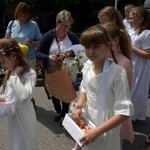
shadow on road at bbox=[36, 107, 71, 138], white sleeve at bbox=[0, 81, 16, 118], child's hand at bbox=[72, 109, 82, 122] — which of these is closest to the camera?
child's hand at bbox=[72, 109, 82, 122]

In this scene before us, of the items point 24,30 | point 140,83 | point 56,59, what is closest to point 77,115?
point 56,59

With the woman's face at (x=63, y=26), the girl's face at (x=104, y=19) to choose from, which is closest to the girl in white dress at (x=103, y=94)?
the girl's face at (x=104, y=19)

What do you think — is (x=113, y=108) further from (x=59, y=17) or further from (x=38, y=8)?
(x=38, y=8)

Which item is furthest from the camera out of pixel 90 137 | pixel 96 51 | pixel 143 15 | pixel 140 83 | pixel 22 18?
pixel 22 18

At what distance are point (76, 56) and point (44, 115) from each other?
4.48 feet

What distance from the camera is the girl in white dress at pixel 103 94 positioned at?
5.90 feet

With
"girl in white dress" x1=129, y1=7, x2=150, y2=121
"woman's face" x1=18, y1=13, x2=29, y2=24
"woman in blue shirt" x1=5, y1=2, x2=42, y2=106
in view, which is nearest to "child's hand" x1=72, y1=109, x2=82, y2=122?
"girl in white dress" x1=129, y1=7, x2=150, y2=121

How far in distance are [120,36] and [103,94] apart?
0.84 meters

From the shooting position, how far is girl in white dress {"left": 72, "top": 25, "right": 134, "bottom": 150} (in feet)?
5.90

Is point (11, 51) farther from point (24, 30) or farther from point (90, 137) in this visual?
point (24, 30)

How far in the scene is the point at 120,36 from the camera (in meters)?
2.56

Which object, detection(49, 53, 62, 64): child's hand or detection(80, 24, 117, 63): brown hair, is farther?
detection(49, 53, 62, 64): child's hand

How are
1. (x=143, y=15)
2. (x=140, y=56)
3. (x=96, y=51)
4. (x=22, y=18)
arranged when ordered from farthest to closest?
(x=22, y=18) → (x=140, y=56) → (x=143, y=15) → (x=96, y=51)

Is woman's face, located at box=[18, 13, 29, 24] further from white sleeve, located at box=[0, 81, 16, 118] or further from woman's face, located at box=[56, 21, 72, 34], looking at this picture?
white sleeve, located at box=[0, 81, 16, 118]
